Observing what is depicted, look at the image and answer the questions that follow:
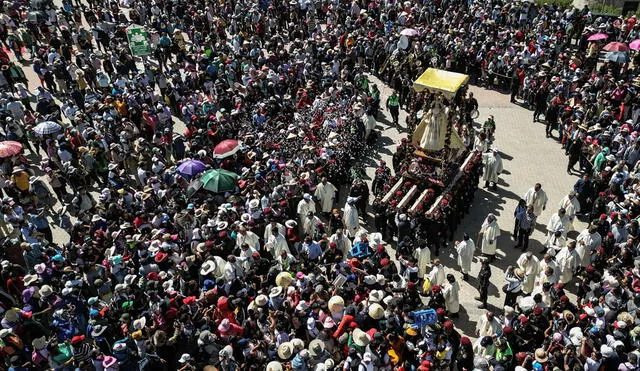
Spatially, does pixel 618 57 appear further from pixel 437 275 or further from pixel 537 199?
pixel 437 275

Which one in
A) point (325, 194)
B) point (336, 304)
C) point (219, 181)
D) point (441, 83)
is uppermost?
point (441, 83)

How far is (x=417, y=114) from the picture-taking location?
17844 mm

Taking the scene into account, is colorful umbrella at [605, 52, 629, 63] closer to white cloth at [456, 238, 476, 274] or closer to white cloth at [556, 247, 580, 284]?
white cloth at [556, 247, 580, 284]

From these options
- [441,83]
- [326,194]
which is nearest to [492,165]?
[441,83]

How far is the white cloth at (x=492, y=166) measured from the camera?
16.8 metres

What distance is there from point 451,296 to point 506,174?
7100 millimetres

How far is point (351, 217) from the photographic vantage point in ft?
47.5

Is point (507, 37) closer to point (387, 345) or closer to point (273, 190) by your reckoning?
point (273, 190)

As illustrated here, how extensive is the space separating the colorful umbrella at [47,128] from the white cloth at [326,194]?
813 centimetres

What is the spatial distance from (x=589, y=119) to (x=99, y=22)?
2075 cm

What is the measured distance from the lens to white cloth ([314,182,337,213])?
15.2 meters

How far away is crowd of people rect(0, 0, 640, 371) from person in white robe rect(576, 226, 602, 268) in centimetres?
7

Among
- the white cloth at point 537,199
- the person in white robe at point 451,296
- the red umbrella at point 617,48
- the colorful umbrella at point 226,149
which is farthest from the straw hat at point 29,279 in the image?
the red umbrella at point 617,48

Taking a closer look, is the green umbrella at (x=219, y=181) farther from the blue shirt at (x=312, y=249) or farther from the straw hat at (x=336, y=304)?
the straw hat at (x=336, y=304)
